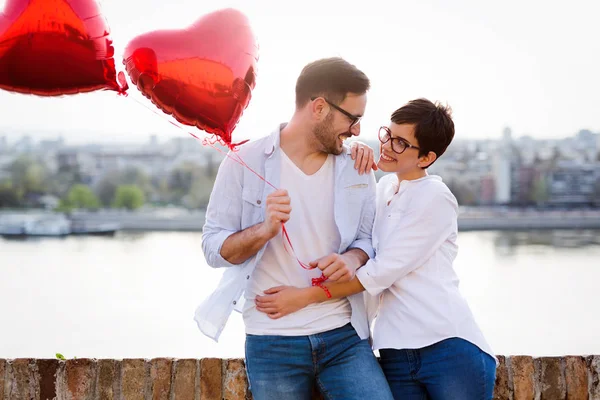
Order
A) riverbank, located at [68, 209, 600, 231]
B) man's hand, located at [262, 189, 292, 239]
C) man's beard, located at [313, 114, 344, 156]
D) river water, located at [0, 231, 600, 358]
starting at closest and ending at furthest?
man's hand, located at [262, 189, 292, 239]
man's beard, located at [313, 114, 344, 156]
river water, located at [0, 231, 600, 358]
riverbank, located at [68, 209, 600, 231]

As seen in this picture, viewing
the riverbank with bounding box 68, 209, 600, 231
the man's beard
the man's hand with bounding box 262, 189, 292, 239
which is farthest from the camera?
the riverbank with bounding box 68, 209, 600, 231

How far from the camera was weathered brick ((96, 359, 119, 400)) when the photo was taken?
3.95ft

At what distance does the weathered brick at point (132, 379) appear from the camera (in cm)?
120

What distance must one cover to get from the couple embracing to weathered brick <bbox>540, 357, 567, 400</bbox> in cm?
26

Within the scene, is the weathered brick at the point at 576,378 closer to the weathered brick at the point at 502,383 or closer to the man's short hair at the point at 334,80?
the weathered brick at the point at 502,383

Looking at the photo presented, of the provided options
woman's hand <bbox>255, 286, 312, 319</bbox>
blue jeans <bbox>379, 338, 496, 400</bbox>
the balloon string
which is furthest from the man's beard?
blue jeans <bbox>379, 338, 496, 400</bbox>

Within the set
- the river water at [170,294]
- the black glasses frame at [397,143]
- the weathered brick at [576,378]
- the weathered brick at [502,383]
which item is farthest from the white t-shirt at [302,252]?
the river water at [170,294]

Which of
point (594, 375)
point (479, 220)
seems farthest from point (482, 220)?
point (594, 375)

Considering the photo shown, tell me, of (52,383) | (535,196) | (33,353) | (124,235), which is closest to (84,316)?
(33,353)

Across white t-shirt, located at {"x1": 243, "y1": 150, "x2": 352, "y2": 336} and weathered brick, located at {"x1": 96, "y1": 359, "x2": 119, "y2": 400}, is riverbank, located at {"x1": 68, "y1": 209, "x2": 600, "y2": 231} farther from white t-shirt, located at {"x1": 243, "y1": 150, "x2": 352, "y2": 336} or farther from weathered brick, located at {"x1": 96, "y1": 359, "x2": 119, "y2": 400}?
white t-shirt, located at {"x1": 243, "y1": 150, "x2": 352, "y2": 336}

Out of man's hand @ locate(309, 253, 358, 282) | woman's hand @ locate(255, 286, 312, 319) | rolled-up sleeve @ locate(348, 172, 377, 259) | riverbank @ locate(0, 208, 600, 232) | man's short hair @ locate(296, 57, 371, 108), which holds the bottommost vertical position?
riverbank @ locate(0, 208, 600, 232)

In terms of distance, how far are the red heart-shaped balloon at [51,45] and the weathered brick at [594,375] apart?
0.97 metres

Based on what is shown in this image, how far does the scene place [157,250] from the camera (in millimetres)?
22953

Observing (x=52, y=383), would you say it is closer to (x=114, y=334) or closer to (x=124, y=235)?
(x=114, y=334)
